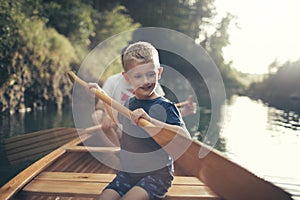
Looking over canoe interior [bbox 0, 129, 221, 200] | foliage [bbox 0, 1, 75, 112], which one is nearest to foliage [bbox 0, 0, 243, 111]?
foliage [bbox 0, 1, 75, 112]

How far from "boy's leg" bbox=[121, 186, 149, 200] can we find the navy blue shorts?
0.08 feet

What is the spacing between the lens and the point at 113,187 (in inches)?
71.7

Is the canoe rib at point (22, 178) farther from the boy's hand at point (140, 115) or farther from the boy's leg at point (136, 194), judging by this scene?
the boy's hand at point (140, 115)

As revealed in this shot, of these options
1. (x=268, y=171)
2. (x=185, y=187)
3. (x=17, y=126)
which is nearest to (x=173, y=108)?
(x=185, y=187)

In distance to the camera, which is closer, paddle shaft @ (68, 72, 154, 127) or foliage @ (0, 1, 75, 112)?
paddle shaft @ (68, 72, 154, 127)

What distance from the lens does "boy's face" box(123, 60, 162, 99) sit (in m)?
1.75

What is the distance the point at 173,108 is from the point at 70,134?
3600 mm

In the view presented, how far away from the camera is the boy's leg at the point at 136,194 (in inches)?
66.1

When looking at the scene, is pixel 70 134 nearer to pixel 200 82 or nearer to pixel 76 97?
pixel 76 97

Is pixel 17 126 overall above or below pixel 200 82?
below

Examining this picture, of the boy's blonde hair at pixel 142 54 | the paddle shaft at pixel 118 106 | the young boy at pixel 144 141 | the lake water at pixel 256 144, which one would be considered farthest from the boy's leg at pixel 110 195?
the lake water at pixel 256 144

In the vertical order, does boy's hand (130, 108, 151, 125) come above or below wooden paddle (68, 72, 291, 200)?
above

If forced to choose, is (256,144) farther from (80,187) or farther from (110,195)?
(110,195)

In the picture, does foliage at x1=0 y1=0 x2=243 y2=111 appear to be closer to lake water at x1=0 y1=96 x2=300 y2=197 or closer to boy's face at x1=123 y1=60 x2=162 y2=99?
lake water at x1=0 y1=96 x2=300 y2=197
